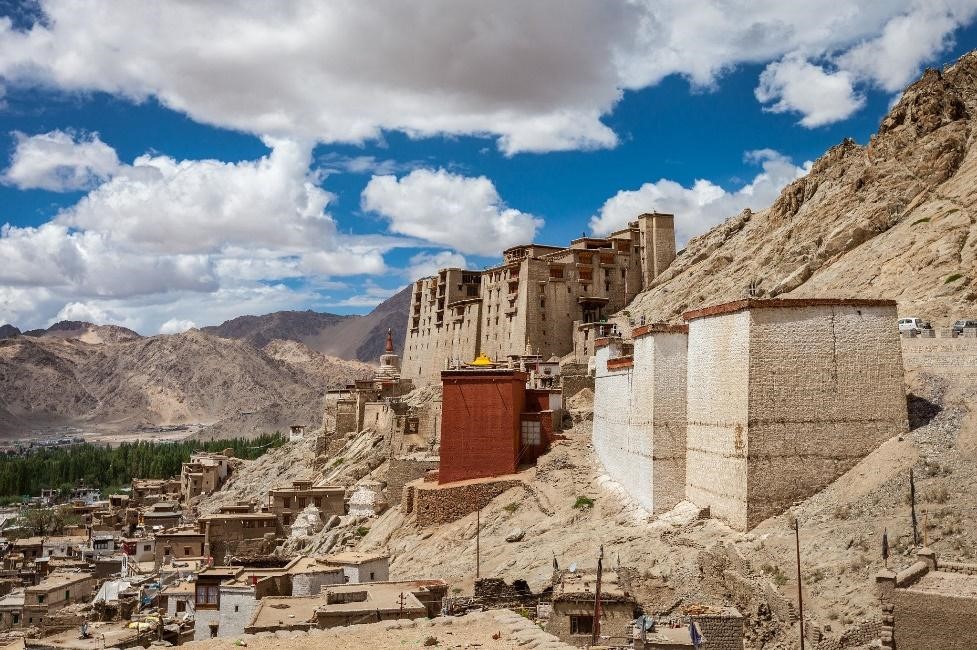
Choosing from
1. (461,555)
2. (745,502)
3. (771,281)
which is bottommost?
(461,555)

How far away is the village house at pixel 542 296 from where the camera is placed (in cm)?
5972

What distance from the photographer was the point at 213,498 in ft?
226

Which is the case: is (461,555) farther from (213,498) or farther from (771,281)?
(213,498)

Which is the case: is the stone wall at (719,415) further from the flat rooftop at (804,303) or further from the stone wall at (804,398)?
the flat rooftop at (804,303)

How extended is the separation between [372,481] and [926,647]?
119 feet

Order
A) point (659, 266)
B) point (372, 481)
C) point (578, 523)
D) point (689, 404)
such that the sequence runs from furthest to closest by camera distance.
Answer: point (659, 266)
point (372, 481)
point (578, 523)
point (689, 404)

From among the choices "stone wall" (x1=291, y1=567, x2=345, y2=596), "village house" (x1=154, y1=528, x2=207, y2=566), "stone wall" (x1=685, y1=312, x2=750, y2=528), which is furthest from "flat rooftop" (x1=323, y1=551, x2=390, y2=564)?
"village house" (x1=154, y1=528, x2=207, y2=566)

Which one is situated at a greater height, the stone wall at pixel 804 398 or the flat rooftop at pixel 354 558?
the stone wall at pixel 804 398

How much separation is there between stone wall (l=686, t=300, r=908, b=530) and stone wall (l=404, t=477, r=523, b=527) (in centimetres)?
1346

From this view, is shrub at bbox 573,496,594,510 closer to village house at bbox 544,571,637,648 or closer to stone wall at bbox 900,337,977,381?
stone wall at bbox 900,337,977,381

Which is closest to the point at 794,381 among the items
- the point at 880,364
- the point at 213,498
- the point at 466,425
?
the point at 880,364

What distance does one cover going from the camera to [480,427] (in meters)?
35.2

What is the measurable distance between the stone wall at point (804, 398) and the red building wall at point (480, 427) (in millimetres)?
14571

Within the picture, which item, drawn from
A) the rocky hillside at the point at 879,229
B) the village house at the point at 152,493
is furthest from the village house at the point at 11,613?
the rocky hillside at the point at 879,229
